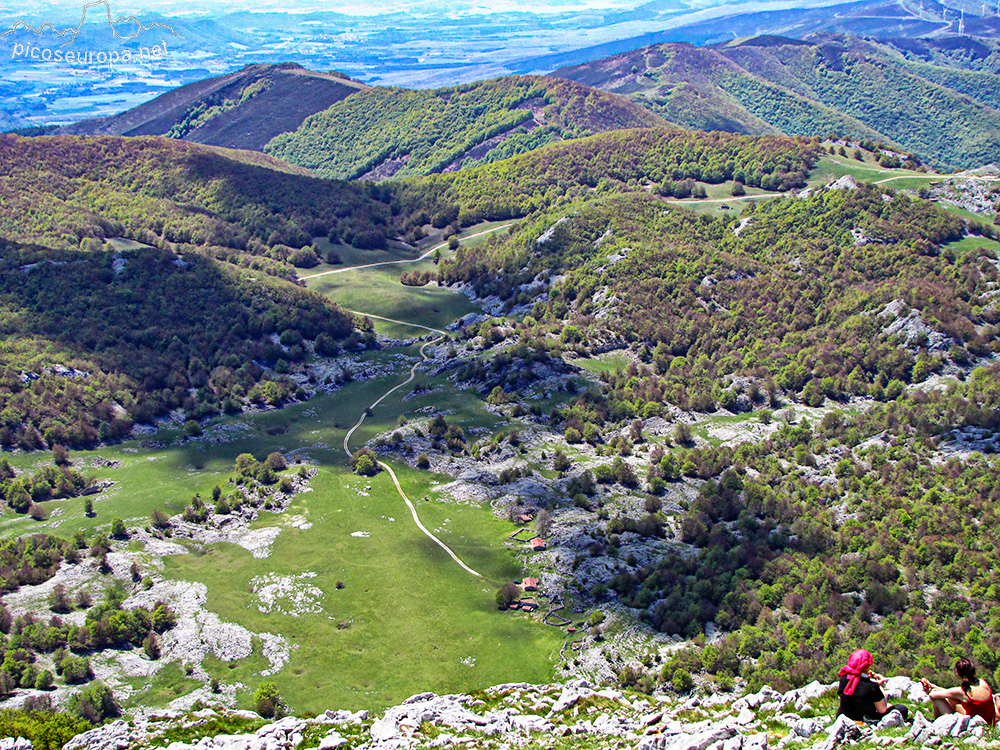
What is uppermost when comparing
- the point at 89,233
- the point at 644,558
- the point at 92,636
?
the point at 89,233

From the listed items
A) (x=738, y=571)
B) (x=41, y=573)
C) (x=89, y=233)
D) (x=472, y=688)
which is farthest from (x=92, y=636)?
(x=89, y=233)

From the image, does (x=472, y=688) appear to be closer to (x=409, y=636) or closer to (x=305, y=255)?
(x=409, y=636)

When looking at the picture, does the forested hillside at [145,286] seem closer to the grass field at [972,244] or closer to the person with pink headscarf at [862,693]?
the person with pink headscarf at [862,693]

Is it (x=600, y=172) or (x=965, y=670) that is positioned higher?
(x=965, y=670)

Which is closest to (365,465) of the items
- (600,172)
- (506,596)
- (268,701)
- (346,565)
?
(346,565)

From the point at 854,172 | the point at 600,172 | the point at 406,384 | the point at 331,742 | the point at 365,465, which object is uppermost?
the point at 854,172

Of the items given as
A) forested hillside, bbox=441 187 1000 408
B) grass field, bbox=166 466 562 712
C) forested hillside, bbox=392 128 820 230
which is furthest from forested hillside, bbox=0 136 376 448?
forested hillside, bbox=441 187 1000 408

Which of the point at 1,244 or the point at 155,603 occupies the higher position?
the point at 1,244

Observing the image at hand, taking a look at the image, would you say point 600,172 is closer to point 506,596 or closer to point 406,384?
point 406,384
